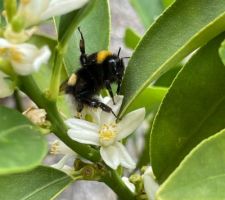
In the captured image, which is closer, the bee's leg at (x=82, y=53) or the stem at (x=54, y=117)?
the stem at (x=54, y=117)

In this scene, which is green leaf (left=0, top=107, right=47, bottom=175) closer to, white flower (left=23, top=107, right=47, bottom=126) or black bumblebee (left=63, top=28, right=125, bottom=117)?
white flower (left=23, top=107, right=47, bottom=126)

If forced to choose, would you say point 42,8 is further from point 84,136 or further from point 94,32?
point 94,32

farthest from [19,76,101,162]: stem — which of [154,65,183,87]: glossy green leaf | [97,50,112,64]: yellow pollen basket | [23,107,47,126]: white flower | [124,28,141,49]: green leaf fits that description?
[124,28,141,49]: green leaf

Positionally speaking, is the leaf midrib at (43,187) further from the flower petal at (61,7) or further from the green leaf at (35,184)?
the flower petal at (61,7)

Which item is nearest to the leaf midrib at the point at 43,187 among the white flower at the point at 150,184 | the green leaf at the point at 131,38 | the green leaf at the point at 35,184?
the green leaf at the point at 35,184

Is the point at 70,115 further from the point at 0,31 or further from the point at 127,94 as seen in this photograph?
the point at 0,31

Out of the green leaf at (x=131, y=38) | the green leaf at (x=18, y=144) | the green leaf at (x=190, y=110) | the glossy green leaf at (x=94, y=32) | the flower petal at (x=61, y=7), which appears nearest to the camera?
the green leaf at (x=18, y=144)

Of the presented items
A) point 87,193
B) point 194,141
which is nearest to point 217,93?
point 194,141
